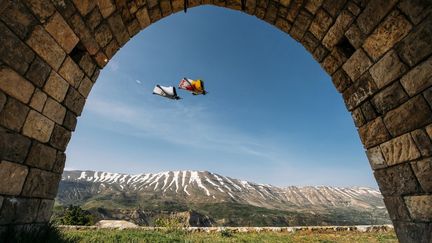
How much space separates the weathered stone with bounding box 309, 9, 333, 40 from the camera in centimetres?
382

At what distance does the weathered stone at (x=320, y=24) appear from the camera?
382 centimetres

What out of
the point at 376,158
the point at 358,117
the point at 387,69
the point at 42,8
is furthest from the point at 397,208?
the point at 42,8

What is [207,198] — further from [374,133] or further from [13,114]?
[13,114]

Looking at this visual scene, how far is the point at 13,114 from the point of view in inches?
110

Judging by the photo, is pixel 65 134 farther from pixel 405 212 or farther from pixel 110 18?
pixel 405 212

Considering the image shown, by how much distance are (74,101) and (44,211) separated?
1592 mm

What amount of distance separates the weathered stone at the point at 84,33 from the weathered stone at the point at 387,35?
392 centimetres

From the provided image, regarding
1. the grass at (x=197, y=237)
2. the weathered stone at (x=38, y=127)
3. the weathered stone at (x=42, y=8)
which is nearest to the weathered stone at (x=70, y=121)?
the weathered stone at (x=38, y=127)

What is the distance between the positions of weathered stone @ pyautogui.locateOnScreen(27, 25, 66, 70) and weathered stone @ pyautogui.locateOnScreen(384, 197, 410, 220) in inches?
188

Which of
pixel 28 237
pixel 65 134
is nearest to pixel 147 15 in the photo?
pixel 65 134

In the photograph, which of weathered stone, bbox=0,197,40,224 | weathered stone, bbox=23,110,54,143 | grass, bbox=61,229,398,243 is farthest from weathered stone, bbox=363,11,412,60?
grass, bbox=61,229,398,243

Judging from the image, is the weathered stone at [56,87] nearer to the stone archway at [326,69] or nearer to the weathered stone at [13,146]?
the stone archway at [326,69]

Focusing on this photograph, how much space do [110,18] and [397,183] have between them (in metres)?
4.68

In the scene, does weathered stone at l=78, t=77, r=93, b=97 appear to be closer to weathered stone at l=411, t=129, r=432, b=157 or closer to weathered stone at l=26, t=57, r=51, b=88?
weathered stone at l=26, t=57, r=51, b=88
